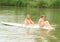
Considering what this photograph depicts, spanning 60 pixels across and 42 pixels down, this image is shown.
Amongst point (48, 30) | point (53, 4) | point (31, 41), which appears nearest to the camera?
point (31, 41)

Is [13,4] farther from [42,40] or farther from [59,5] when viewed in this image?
[42,40]

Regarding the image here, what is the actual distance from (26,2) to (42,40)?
4129 centimetres

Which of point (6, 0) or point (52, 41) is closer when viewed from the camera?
point (52, 41)

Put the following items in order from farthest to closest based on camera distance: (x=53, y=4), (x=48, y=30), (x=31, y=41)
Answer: (x=53, y=4) → (x=48, y=30) → (x=31, y=41)

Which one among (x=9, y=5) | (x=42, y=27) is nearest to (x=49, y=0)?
(x=9, y=5)

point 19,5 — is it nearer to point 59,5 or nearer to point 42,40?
point 59,5

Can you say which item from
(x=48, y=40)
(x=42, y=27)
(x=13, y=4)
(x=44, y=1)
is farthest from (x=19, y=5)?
(x=48, y=40)

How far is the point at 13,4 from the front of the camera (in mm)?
55500

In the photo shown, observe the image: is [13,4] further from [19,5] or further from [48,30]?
[48,30]

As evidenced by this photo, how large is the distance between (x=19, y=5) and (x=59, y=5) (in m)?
8.91

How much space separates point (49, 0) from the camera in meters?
56.4

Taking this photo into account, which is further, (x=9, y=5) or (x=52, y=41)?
(x=9, y=5)

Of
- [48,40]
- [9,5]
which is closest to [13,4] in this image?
[9,5]

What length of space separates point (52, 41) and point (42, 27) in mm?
5461
